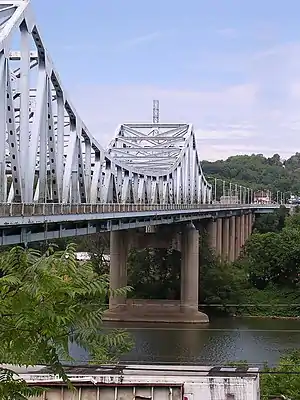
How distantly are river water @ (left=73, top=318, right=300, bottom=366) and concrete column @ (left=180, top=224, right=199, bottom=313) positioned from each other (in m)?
2.31

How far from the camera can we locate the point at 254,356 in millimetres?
28578

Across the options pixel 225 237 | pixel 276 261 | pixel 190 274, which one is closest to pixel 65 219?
pixel 190 274

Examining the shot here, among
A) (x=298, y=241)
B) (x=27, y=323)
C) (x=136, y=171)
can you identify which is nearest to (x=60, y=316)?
(x=27, y=323)

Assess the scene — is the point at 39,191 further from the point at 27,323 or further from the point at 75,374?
the point at 27,323

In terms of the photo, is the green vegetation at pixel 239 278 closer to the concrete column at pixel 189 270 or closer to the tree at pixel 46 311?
the concrete column at pixel 189 270

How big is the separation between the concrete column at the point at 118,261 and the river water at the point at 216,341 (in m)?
3.10

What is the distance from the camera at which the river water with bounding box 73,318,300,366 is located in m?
28.1

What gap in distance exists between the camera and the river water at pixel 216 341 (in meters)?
28.1

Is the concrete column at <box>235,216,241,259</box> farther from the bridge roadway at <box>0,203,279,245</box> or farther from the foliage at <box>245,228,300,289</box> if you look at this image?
the bridge roadway at <box>0,203,279,245</box>

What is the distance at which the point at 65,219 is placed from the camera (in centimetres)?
2016

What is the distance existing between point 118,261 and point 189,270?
4.78 m

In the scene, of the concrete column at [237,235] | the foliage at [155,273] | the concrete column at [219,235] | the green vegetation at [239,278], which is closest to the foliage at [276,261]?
the green vegetation at [239,278]

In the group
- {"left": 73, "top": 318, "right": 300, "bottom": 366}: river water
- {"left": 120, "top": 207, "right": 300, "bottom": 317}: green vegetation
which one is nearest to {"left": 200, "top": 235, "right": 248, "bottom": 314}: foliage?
{"left": 120, "top": 207, "right": 300, "bottom": 317}: green vegetation

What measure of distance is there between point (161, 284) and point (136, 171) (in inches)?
427
